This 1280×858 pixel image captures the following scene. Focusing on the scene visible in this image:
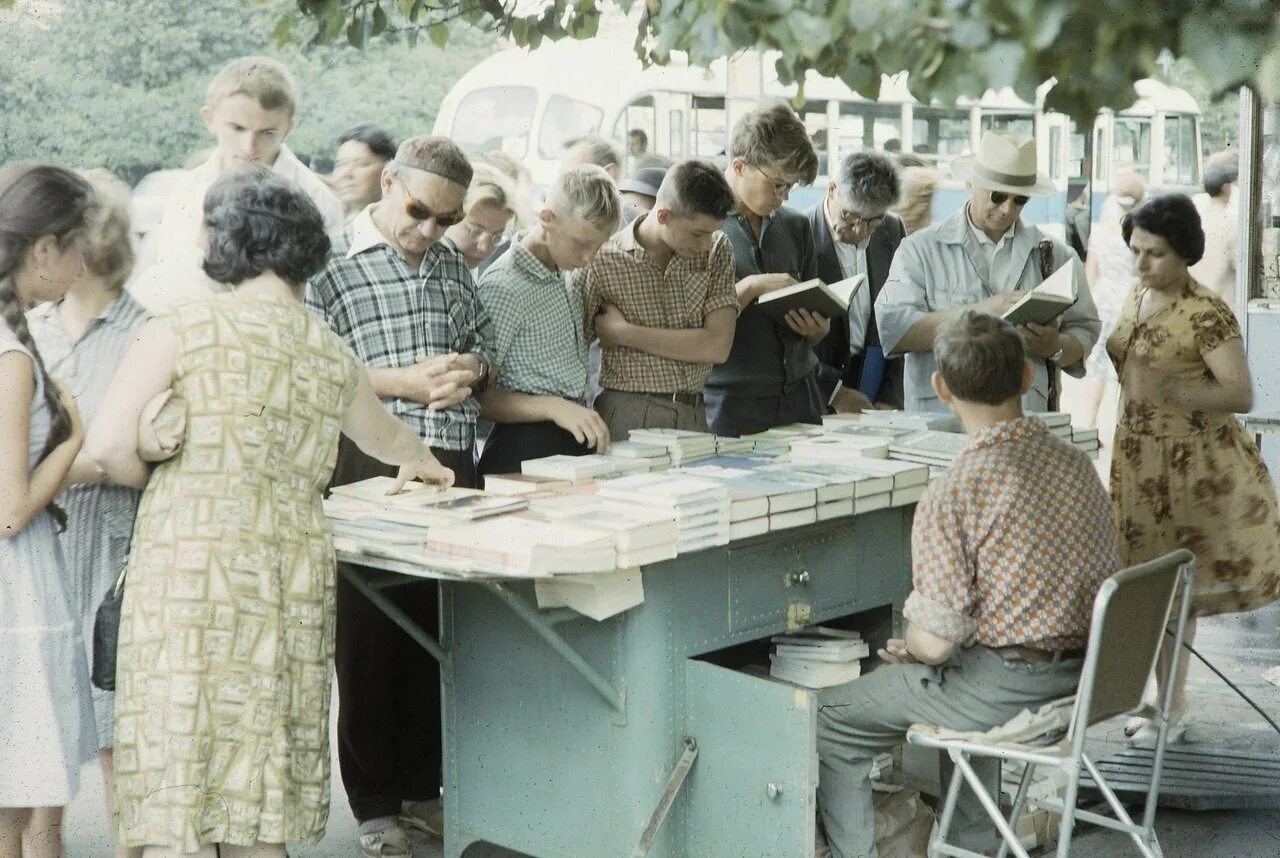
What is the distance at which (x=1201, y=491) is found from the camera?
486 centimetres

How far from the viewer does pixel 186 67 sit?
5.96 meters

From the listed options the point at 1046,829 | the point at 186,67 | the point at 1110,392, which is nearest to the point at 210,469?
the point at 1046,829

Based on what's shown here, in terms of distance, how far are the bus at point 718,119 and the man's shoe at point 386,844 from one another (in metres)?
11.3

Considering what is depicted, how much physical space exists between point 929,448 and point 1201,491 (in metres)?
1.11

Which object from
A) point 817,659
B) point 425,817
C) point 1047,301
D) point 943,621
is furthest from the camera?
point 1047,301

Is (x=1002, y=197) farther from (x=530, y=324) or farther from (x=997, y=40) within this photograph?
(x=997, y=40)

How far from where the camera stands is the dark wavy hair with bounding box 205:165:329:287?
3.13 m

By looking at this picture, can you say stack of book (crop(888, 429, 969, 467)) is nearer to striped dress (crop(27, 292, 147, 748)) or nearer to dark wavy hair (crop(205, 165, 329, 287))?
dark wavy hair (crop(205, 165, 329, 287))

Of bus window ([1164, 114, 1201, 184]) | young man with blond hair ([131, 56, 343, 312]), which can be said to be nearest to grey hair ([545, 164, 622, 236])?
young man with blond hair ([131, 56, 343, 312])

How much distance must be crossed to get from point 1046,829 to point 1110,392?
8678mm

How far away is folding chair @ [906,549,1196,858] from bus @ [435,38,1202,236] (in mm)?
11578

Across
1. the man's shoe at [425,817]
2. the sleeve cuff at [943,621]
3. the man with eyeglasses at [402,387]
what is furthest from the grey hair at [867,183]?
the man's shoe at [425,817]

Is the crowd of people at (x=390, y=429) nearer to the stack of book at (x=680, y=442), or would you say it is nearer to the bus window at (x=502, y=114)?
the stack of book at (x=680, y=442)

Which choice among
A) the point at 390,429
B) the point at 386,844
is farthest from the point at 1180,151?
the point at 390,429
